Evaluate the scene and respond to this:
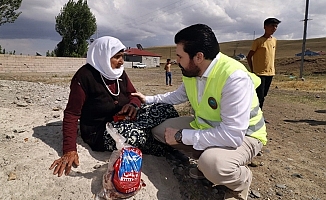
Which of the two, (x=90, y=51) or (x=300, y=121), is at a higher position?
(x=90, y=51)

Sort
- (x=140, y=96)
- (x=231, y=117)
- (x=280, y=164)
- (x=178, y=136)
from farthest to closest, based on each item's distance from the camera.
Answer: (x=280, y=164), (x=140, y=96), (x=178, y=136), (x=231, y=117)

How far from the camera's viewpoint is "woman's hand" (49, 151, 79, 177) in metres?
2.42

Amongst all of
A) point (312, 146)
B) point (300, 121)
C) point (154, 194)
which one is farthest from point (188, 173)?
point (300, 121)

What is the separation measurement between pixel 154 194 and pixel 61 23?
34.5 m

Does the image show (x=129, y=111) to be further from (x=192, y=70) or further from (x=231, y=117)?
(x=231, y=117)

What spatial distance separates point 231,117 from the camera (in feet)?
7.04

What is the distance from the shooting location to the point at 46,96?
6539mm

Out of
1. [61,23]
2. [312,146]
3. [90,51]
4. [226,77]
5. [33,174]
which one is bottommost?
[312,146]

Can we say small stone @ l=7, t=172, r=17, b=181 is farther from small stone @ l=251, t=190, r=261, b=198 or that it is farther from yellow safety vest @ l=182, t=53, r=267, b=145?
small stone @ l=251, t=190, r=261, b=198

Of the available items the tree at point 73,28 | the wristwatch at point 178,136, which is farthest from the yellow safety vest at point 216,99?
the tree at point 73,28

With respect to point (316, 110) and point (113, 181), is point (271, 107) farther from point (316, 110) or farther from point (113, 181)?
point (113, 181)

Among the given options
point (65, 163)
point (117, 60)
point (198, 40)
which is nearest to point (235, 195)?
point (198, 40)

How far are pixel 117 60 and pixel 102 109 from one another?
471 mm

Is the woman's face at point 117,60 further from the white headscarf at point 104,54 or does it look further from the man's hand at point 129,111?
the man's hand at point 129,111
